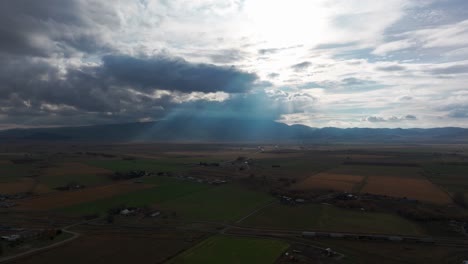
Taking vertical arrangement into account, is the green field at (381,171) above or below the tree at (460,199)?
above

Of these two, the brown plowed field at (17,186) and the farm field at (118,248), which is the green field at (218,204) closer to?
the farm field at (118,248)

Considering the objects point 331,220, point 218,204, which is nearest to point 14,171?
point 218,204

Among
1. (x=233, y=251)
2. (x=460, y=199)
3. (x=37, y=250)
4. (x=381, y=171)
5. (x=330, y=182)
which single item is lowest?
(x=233, y=251)

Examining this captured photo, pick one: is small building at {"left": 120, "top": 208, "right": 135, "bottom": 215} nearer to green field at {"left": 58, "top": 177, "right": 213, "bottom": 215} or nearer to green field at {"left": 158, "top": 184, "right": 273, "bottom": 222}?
green field at {"left": 58, "top": 177, "right": 213, "bottom": 215}

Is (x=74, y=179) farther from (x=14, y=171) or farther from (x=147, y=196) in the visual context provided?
(x=147, y=196)

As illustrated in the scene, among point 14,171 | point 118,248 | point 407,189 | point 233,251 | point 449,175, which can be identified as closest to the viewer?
point 233,251

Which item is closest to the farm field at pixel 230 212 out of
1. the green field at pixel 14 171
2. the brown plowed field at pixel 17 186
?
the brown plowed field at pixel 17 186
